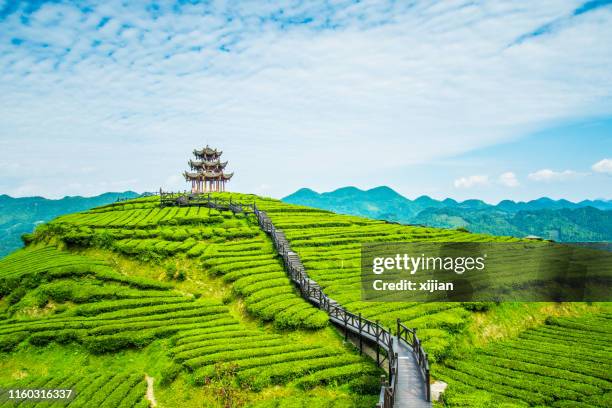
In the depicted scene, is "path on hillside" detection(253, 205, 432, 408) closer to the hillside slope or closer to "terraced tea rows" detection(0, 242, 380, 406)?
the hillside slope

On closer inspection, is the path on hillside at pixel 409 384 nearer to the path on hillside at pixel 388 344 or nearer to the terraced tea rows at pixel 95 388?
the path on hillside at pixel 388 344

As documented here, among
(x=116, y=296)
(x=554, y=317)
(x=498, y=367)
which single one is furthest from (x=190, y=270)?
(x=554, y=317)

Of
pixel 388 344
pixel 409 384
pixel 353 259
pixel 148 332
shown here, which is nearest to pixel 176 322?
pixel 148 332

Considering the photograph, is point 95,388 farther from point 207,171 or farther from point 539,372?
point 207,171

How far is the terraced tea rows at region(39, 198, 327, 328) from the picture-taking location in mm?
35125

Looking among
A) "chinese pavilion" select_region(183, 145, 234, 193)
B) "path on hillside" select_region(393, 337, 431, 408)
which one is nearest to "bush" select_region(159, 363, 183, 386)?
"path on hillside" select_region(393, 337, 431, 408)

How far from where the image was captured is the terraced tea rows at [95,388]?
24.6 metres

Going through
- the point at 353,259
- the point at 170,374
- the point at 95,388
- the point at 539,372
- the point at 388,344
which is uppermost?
the point at 353,259

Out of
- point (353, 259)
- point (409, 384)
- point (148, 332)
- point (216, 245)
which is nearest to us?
point (409, 384)

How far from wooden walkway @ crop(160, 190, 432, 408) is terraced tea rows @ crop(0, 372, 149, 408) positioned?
46.4 feet

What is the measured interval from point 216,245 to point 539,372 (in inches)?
1334

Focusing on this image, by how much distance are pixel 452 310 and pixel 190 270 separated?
2530 cm

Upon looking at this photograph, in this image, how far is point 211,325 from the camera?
110 ft

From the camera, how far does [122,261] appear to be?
1807 inches
